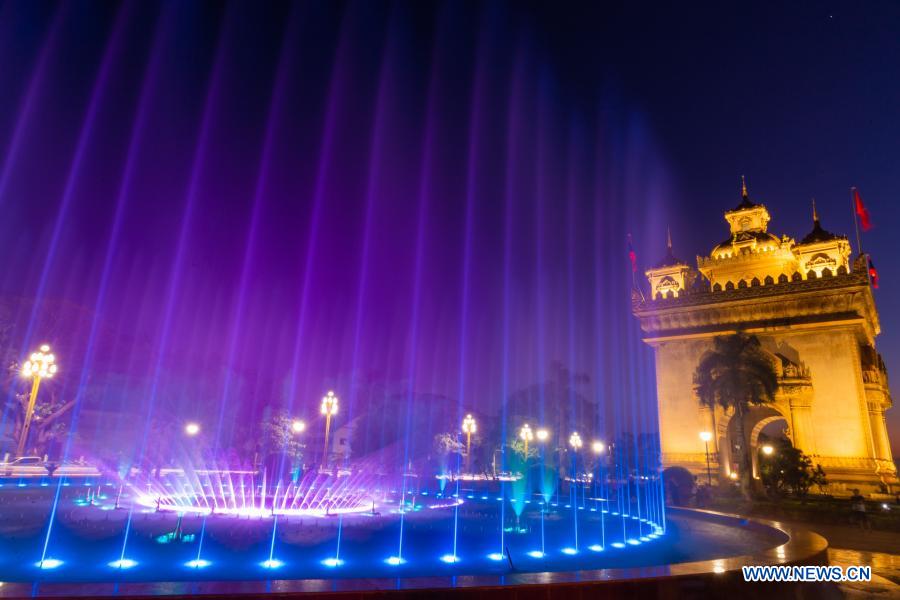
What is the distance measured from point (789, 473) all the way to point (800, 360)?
27.5ft

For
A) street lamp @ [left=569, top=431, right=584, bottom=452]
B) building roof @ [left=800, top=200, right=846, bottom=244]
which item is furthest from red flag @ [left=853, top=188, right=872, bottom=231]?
street lamp @ [left=569, top=431, right=584, bottom=452]

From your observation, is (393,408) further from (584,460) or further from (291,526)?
(291,526)

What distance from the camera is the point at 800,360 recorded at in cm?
3125

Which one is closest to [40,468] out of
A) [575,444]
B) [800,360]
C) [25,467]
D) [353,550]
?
[25,467]

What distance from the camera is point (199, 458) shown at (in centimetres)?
3544

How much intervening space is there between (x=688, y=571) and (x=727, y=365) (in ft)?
76.0

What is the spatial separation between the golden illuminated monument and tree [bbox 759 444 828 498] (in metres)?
2.31

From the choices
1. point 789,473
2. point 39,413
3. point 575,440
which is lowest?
point 789,473

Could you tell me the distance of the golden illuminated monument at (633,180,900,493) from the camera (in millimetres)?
29469

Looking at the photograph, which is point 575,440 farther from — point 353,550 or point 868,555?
point 353,550

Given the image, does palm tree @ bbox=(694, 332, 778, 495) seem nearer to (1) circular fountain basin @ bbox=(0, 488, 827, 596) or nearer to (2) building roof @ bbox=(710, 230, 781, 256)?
(1) circular fountain basin @ bbox=(0, 488, 827, 596)

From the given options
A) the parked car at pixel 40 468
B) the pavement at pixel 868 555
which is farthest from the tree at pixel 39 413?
the pavement at pixel 868 555

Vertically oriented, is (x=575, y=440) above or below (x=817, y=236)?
below

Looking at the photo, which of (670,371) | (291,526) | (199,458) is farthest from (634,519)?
(199,458)
